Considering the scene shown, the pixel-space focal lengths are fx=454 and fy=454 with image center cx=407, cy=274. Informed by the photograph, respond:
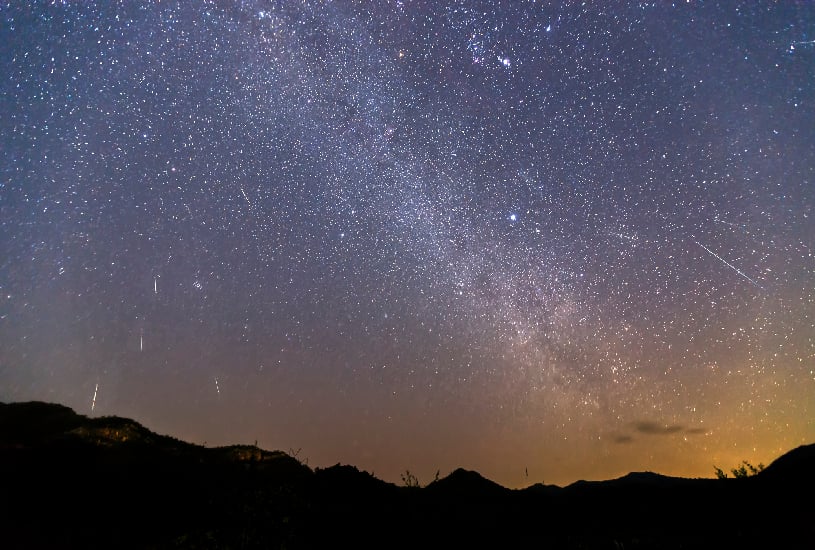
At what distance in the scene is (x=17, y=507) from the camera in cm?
1230

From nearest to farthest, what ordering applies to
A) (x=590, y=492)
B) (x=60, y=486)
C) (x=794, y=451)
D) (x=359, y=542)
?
(x=794, y=451) < (x=359, y=542) < (x=60, y=486) < (x=590, y=492)

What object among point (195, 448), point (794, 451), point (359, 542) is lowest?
point (359, 542)

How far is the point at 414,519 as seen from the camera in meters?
15.1

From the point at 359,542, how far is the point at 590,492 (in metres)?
8.54

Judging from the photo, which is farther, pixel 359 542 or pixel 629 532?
pixel 359 542

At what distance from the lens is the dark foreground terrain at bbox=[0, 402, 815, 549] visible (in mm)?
10844

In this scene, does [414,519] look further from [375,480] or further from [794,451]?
[794,451]

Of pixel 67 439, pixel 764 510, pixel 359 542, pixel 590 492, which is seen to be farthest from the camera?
pixel 67 439

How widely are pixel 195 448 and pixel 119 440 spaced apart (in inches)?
137

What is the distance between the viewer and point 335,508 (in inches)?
597

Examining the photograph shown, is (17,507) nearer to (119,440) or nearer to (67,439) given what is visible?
(67,439)

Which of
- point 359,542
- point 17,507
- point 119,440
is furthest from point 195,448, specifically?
point 359,542

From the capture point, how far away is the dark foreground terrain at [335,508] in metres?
10.8

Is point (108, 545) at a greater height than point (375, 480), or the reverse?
point (375, 480)
